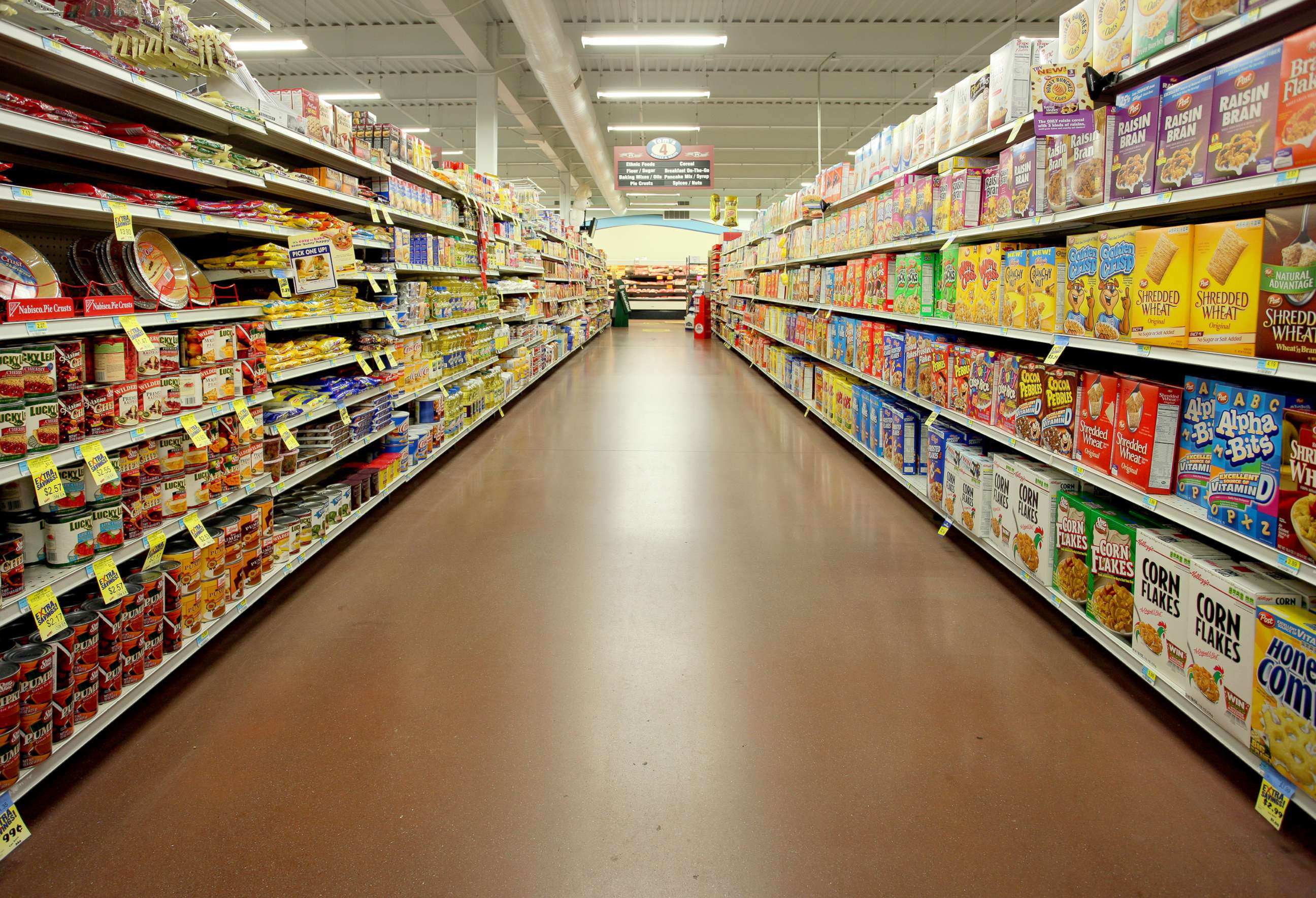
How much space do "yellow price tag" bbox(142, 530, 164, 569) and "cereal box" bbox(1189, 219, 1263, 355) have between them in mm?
3108

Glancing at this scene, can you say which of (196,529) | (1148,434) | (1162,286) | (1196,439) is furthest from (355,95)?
(1196,439)

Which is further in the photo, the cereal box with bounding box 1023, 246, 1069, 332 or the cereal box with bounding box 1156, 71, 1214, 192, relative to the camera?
the cereal box with bounding box 1023, 246, 1069, 332

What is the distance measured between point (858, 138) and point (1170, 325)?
1839 cm

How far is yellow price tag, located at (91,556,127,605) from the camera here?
2064 millimetres

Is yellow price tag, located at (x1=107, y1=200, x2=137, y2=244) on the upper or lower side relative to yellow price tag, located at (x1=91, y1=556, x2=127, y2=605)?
upper

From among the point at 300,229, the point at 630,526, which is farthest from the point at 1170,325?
the point at 300,229

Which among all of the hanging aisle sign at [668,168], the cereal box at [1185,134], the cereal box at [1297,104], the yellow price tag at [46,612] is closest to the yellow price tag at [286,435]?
the yellow price tag at [46,612]

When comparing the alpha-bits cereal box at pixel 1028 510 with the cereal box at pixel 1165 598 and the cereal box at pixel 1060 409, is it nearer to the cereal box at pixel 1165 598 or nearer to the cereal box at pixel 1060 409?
the cereal box at pixel 1060 409

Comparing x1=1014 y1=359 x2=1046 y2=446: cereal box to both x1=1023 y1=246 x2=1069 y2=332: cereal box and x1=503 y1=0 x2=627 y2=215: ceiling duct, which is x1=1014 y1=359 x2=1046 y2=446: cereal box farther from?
x1=503 y1=0 x2=627 y2=215: ceiling duct

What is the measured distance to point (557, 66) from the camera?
9367mm

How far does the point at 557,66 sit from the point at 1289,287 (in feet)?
30.1

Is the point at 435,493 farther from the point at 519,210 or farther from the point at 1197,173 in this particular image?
the point at 519,210

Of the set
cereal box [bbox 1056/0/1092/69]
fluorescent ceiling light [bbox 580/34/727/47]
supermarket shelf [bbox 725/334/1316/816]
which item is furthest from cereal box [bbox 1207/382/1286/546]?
fluorescent ceiling light [bbox 580/34/727/47]

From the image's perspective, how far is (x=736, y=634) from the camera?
2.85 meters
